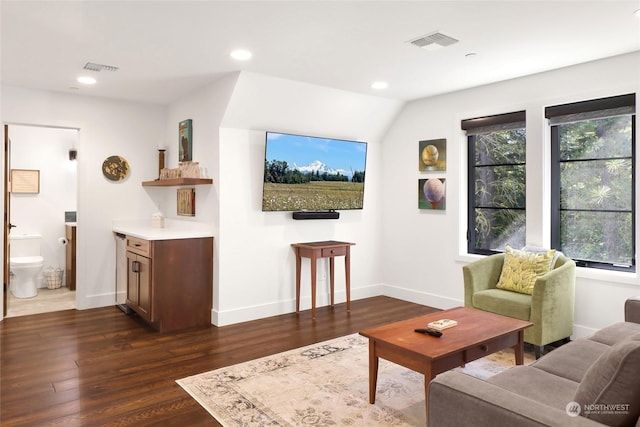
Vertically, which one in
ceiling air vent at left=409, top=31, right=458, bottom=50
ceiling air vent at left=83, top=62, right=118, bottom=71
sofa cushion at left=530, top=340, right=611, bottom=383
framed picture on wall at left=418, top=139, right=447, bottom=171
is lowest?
sofa cushion at left=530, top=340, right=611, bottom=383

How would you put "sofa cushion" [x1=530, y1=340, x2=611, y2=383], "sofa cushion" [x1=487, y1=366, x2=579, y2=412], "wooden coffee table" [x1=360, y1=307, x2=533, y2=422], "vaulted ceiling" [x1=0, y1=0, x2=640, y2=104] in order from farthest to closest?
"vaulted ceiling" [x1=0, y1=0, x2=640, y2=104] → "wooden coffee table" [x1=360, y1=307, x2=533, y2=422] → "sofa cushion" [x1=530, y1=340, x2=611, y2=383] → "sofa cushion" [x1=487, y1=366, x2=579, y2=412]

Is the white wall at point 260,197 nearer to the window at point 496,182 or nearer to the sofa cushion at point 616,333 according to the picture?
the window at point 496,182

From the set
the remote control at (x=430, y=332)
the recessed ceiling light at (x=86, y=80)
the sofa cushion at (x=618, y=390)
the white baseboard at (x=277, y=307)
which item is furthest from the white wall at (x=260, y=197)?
the sofa cushion at (x=618, y=390)

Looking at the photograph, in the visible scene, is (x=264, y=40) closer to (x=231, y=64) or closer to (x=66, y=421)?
(x=231, y=64)

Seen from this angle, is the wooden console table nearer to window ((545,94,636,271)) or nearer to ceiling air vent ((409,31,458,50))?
window ((545,94,636,271))

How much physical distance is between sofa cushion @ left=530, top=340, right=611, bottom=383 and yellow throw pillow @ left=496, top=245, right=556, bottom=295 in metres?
1.33

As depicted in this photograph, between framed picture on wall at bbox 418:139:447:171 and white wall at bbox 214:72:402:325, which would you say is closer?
white wall at bbox 214:72:402:325

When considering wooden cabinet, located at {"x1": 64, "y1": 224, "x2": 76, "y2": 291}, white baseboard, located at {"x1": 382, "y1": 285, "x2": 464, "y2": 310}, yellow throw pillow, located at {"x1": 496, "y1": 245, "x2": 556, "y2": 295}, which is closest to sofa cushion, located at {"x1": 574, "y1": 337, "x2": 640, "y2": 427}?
yellow throw pillow, located at {"x1": 496, "y1": 245, "x2": 556, "y2": 295}

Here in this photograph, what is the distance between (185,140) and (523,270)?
3811 mm

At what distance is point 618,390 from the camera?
4.73 ft

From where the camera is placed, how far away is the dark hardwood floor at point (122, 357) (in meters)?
2.69

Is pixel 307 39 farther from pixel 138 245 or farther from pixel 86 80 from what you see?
pixel 138 245

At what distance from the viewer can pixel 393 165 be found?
227 inches

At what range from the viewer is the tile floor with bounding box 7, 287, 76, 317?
5031 millimetres
